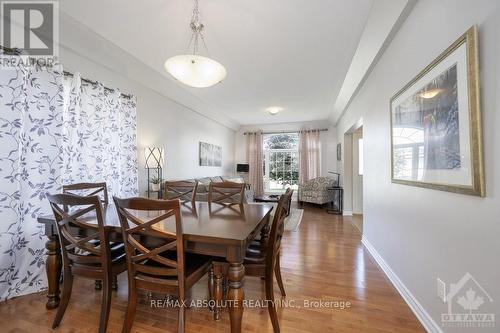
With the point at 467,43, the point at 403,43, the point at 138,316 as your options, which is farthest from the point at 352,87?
the point at 138,316

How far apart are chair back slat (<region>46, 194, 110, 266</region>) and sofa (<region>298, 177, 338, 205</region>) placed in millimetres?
5154

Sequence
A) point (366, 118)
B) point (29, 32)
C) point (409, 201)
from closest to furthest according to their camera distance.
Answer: point (409, 201) < point (29, 32) < point (366, 118)

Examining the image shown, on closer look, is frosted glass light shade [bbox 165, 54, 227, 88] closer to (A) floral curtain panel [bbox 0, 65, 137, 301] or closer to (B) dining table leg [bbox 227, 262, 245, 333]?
(A) floral curtain panel [bbox 0, 65, 137, 301]

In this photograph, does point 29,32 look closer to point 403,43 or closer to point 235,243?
point 235,243

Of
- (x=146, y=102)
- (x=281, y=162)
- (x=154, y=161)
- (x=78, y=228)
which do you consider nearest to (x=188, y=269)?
(x=78, y=228)

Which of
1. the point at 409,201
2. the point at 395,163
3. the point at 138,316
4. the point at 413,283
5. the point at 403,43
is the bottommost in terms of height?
the point at 138,316

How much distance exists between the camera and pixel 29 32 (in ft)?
7.01

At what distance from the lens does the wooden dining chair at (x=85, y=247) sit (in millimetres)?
1410

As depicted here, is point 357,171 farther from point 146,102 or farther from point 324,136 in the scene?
point 146,102

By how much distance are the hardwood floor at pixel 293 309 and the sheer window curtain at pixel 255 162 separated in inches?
185

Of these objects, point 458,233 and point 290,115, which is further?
point 290,115

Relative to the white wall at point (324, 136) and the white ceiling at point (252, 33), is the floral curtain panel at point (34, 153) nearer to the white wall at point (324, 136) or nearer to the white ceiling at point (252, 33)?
the white ceiling at point (252, 33)

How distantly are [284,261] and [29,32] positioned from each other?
3554mm

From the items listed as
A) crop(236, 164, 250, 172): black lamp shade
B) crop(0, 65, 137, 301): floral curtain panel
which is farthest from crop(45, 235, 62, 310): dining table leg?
crop(236, 164, 250, 172): black lamp shade
